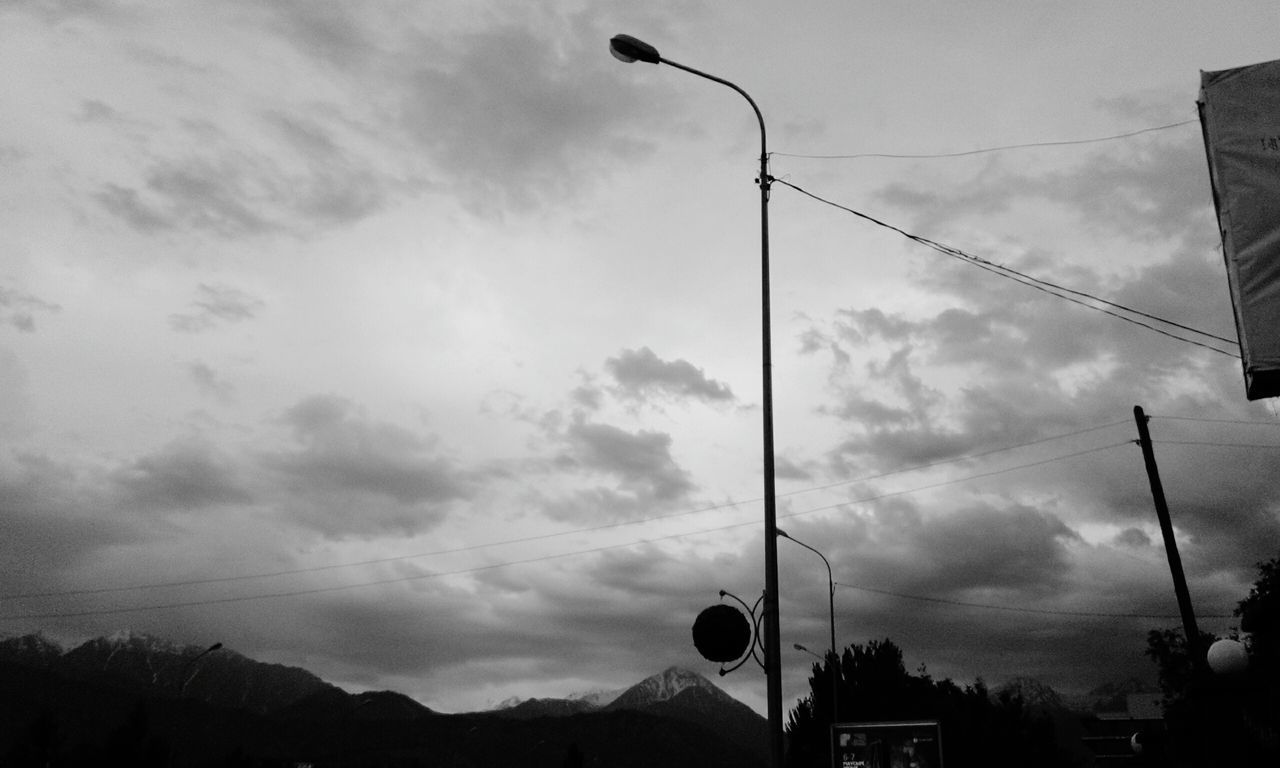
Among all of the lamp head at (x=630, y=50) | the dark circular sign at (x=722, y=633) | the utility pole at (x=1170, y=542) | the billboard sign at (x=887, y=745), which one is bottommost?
the billboard sign at (x=887, y=745)

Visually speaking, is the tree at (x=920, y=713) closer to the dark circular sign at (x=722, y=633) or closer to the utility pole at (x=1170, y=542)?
the utility pole at (x=1170, y=542)

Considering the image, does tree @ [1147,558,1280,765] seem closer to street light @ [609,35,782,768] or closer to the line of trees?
street light @ [609,35,782,768]

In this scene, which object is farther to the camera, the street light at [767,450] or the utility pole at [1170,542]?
the utility pole at [1170,542]

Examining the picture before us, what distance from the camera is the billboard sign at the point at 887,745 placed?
22.9 m

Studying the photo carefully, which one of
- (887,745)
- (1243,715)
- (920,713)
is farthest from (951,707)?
(1243,715)

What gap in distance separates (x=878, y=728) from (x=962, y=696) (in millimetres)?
47948

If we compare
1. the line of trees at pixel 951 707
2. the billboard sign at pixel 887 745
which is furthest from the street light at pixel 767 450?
the line of trees at pixel 951 707

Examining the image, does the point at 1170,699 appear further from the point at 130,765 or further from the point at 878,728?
the point at 130,765

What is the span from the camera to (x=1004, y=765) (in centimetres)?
5672

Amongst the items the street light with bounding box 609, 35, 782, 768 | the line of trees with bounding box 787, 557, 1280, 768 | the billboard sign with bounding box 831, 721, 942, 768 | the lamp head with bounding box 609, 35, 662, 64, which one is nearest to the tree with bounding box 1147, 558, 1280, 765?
the street light with bounding box 609, 35, 782, 768

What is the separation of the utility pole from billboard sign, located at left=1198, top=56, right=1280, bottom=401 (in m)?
14.7

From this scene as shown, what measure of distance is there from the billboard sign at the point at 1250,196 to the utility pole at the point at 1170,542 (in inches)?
580

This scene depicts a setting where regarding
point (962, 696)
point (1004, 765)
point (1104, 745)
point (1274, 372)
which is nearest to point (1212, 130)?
point (1274, 372)

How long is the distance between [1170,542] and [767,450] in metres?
16.9
